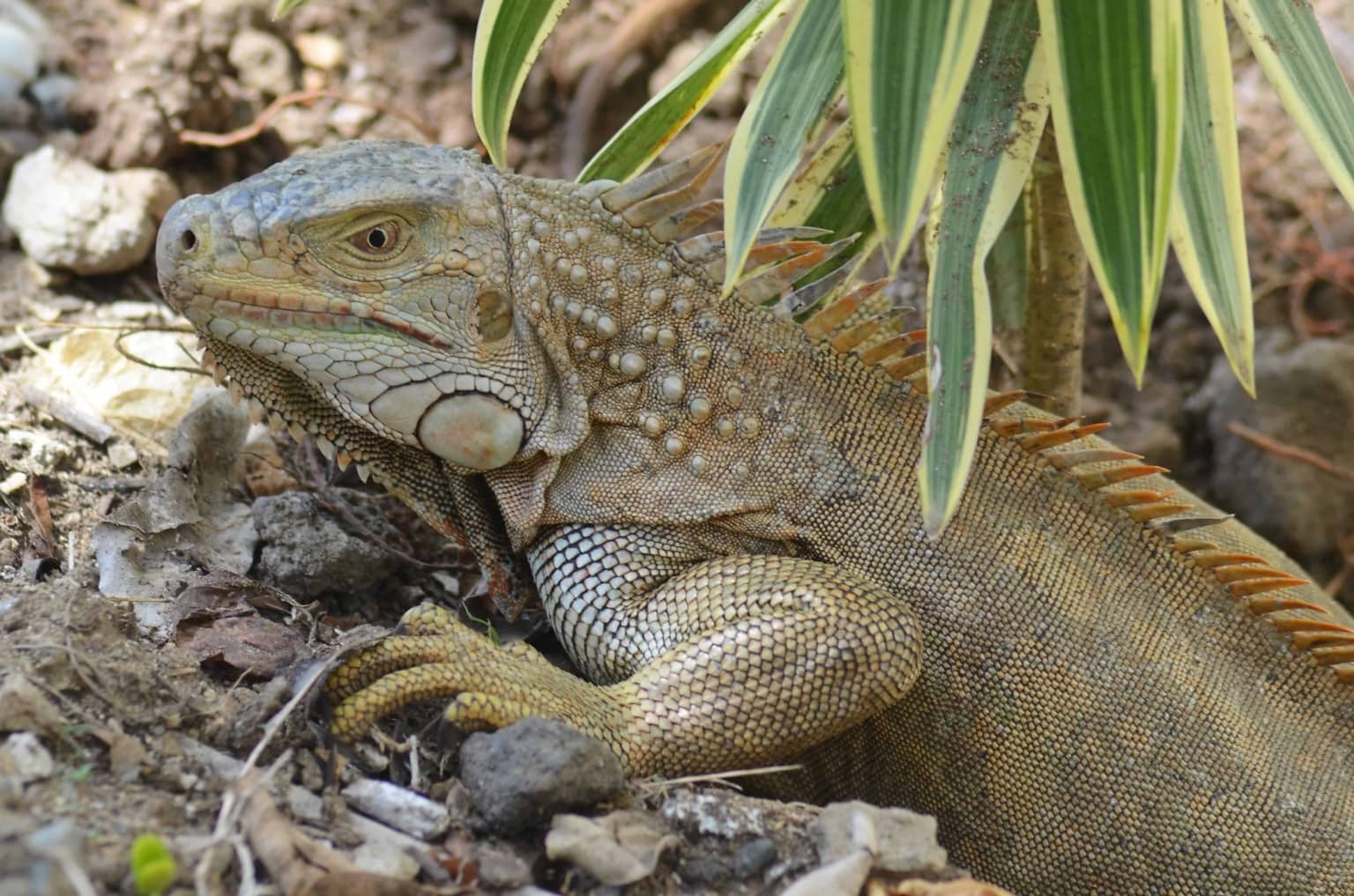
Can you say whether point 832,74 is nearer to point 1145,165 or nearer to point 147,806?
point 1145,165

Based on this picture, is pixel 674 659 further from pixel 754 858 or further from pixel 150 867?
pixel 150 867

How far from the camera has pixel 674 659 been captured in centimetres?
307

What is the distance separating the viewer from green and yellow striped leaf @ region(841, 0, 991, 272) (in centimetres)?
269

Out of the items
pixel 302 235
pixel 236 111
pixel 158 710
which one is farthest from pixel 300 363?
pixel 236 111

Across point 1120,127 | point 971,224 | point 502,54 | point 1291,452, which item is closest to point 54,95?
point 502,54

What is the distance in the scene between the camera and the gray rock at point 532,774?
2.56 m

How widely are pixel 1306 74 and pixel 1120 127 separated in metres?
0.86

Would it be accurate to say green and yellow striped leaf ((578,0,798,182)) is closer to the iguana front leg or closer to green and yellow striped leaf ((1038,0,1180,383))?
green and yellow striped leaf ((1038,0,1180,383))

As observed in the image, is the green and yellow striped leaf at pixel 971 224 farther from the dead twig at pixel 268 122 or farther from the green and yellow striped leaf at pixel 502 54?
the dead twig at pixel 268 122

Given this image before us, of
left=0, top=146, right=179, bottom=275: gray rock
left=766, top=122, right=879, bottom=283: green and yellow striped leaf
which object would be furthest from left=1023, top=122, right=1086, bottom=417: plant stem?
left=0, top=146, right=179, bottom=275: gray rock

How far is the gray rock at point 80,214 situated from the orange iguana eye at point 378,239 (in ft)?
7.17

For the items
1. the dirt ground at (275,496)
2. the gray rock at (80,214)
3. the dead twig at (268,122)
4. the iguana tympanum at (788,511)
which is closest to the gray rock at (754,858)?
the dirt ground at (275,496)

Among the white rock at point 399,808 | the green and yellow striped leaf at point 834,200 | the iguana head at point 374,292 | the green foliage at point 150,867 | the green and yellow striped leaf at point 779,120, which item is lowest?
the white rock at point 399,808

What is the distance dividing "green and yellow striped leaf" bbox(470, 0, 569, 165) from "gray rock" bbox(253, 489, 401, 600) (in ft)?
3.90
